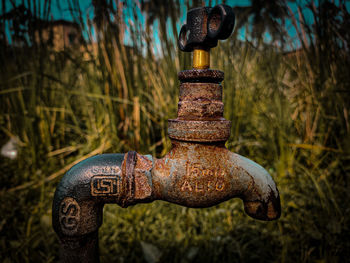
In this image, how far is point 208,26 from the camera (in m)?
0.52

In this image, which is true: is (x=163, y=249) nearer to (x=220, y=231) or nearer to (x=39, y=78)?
(x=220, y=231)

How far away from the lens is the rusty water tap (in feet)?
1.78

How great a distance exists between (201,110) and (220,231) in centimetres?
73

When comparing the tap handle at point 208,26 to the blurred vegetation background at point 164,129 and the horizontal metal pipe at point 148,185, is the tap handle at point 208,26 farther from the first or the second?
the blurred vegetation background at point 164,129

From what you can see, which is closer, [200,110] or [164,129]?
[200,110]

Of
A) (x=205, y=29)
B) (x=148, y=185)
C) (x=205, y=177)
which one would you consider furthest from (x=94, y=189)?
(x=205, y=29)

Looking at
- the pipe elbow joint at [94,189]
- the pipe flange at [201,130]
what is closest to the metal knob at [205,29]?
the pipe flange at [201,130]

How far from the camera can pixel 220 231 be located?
1.04 meters

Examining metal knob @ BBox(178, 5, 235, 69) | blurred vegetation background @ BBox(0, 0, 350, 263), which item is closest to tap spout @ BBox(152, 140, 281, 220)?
metal knob @ BBox(178, 5, 235, 69)

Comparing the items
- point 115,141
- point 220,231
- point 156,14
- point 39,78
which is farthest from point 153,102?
point 220,231

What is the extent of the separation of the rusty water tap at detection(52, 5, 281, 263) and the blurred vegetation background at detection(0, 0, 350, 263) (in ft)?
1.49

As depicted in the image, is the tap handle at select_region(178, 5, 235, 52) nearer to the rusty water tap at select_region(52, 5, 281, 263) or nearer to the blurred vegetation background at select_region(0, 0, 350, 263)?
the rusty water tap at select_region(52, 5, 281, 263)

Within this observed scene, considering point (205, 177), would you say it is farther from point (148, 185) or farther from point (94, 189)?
point (94, 189)

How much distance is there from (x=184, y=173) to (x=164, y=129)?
983 millimetres
